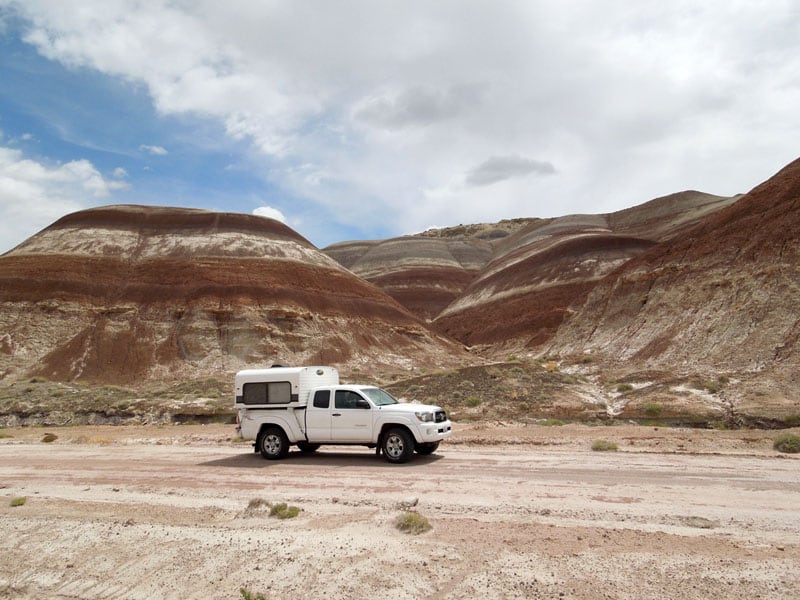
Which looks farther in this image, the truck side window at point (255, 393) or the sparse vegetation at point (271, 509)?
the truck side window at point (255, 393)

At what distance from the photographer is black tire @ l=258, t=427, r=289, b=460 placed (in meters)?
14.8

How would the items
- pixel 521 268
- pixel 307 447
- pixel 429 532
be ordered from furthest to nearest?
1. pixel 521 268
2. pixel 307 447
3. pixel 429 532

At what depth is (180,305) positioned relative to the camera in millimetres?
53531

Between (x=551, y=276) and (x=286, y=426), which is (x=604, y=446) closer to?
(x=286, y=426)

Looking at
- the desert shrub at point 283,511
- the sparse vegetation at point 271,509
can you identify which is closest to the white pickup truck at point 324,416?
the sparse vegetation at point 271,509

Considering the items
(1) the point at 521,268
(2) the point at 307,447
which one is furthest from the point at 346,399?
(1) the point at 521,268

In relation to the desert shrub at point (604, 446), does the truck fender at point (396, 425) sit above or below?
above

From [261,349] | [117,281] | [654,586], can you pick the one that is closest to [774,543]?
[654,586]

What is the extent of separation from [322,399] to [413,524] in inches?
267

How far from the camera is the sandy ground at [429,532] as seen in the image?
251 inches

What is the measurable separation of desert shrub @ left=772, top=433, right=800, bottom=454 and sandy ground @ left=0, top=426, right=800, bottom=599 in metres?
0.24

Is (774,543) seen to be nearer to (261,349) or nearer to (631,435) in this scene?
(631,435)

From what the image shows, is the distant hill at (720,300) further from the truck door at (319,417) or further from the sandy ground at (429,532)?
the truck door at (319,417)

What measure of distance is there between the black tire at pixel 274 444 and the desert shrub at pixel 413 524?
7058mm
